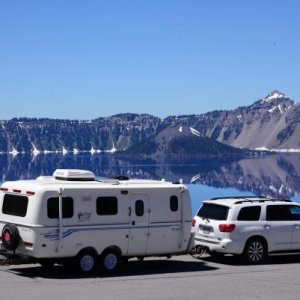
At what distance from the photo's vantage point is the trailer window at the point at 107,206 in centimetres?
1538

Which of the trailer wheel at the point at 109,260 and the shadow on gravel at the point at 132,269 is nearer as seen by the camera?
the shadow on gravel at the point at 132,269

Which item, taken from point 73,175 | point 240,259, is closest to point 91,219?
point 73,175

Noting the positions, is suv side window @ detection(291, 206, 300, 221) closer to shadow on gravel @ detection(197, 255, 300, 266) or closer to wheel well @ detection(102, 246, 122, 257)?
shadow on gravel @ detection(197, 255, 300, 266)

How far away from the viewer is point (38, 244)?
47.4ft

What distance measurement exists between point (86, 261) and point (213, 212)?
4280 millimetres

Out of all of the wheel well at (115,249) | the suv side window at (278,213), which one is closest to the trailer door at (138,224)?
the wheel well at (115,249)

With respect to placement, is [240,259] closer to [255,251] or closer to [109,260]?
[255,251]

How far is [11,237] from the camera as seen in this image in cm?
1477

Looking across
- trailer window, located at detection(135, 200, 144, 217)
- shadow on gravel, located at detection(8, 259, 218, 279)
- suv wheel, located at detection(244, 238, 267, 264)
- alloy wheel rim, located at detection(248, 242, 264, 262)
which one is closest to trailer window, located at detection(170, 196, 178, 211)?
trailer window, located at detection(135, 200, 144, 217)

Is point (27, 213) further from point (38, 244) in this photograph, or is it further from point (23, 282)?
point (23, 282)

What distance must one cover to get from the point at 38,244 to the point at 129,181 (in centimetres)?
297

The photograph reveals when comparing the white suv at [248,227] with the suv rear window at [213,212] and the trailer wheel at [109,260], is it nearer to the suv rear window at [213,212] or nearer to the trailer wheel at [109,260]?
the suv rear window at [213,212]

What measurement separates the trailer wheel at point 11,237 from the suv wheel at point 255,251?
19.9 feet

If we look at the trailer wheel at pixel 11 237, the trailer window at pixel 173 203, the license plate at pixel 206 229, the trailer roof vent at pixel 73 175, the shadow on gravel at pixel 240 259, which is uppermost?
the trailer roof vent at pixel 73 175
